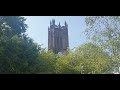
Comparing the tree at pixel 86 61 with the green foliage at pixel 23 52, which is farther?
the tree at pixel 86 61

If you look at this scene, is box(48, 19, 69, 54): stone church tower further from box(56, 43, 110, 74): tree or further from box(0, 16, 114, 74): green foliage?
box(0, 16, 114, 74): green foliage

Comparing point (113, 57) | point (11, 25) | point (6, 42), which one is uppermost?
point (11, 25)

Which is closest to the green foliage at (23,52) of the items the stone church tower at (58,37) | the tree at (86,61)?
the tree at (86,61)

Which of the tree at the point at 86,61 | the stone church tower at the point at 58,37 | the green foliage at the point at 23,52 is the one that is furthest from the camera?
the stone church tower at the point at 58,37

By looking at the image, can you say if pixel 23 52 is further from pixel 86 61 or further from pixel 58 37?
pixel 58 37

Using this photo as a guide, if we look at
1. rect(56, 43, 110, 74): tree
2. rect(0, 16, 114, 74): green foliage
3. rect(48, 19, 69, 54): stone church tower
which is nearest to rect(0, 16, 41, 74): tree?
rect(0, 16, 114, 74): green foliage

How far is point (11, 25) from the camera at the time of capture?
1919cm

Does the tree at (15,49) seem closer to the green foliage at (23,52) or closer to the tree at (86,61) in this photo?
the green foliage at (23,52)
